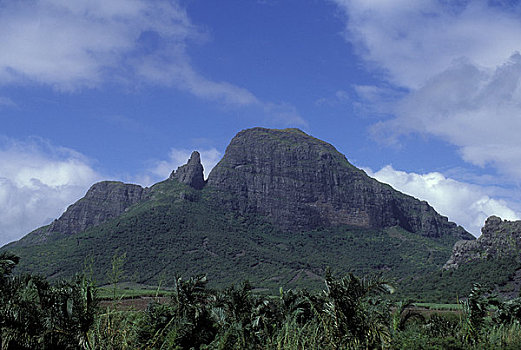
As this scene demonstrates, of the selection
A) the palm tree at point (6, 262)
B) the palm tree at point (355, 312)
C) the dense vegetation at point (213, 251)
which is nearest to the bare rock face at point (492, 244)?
the dense vegetation at point (213, 251)

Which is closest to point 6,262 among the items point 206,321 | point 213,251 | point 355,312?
point 206,321

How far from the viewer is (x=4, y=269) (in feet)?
67.7

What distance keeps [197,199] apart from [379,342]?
19050cm

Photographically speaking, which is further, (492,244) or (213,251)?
(213,251)

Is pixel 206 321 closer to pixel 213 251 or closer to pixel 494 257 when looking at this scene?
pixel 494 257

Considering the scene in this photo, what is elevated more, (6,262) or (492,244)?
(492,244)

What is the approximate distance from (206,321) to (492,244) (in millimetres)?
119532

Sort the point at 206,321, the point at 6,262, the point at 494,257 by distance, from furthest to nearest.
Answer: the point at 494,257 → the point at 206,321 → the point at 6,262

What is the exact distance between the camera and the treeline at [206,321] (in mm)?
5701

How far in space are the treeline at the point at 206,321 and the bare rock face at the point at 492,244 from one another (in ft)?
346

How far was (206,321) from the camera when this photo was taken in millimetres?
20859

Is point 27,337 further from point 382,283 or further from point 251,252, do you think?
point 251,252

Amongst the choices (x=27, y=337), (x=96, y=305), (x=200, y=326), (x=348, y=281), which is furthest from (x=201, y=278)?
(x=96, y=305)

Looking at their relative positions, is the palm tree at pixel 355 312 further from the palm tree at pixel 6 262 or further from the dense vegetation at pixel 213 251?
the dense vegetation at pixel 213 251
